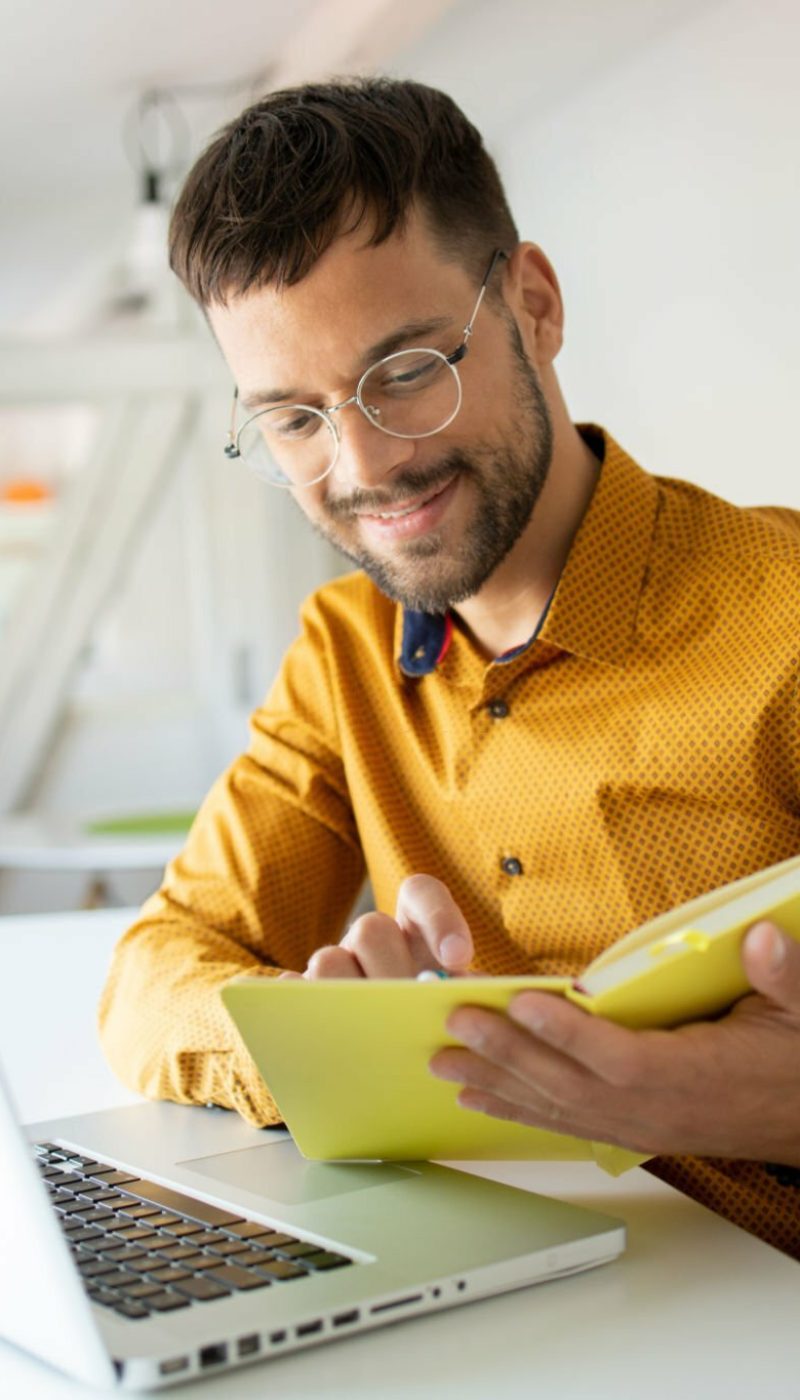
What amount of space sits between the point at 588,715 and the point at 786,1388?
80cm

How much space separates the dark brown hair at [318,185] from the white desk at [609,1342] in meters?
0.91

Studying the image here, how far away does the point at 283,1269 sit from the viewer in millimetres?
877

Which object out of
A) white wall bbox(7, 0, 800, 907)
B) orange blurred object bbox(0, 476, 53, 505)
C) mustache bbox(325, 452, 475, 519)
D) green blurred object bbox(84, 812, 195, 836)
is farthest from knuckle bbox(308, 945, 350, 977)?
orange blurred object bbox(0, 476, 53, 505)

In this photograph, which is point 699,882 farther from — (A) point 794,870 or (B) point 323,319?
(B) point 323,319

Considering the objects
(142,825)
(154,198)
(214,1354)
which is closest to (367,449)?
(214,1354)

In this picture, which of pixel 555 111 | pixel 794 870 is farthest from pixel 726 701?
pixel 555 111

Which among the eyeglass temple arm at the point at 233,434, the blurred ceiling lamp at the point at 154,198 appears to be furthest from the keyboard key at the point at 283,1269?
the blurred ceiling lamp at the point at 154,198

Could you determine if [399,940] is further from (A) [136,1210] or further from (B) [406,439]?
(B) [406,439]

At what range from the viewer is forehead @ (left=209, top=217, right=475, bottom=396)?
1.43 m

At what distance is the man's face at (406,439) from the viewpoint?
4.72 ft

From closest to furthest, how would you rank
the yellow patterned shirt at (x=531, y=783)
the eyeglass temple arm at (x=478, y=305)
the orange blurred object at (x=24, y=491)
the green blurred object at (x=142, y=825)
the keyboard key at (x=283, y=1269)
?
1. the keyboard key at (x=283, y=1269)
2. the yellow patterned shirt at (x=531, y=783)
3. the eyeglass temple arm at (x=478, y=305)
4. the green blurred object at (x=142, y=825)
5. the orange blurred object at (x=24, y=491)

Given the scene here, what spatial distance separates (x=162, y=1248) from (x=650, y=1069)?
327 mm

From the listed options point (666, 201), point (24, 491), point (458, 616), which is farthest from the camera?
point (24, 491)

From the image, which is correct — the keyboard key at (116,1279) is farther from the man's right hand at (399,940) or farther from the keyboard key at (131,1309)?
the man's right hand at (399,940)
